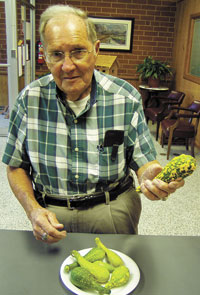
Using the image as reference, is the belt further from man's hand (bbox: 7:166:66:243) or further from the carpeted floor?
the carpeted floor

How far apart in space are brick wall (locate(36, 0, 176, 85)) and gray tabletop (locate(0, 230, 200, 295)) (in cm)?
602

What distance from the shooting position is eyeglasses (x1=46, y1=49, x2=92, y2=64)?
47.0 inches

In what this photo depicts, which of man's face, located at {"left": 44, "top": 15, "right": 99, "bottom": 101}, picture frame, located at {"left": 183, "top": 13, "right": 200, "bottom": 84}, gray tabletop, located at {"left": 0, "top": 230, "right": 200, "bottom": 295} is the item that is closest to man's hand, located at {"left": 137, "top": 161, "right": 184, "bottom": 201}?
gray tabletop, located at {"left": 0, "top": 230, "right": 200, "bottom": 295}

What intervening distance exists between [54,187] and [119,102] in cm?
50

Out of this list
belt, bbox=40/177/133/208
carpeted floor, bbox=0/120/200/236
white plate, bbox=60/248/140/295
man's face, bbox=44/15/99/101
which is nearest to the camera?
white plate, bbox=60/248/140/295

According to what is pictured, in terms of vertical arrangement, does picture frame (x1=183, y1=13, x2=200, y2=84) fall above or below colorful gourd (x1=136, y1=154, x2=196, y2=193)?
above

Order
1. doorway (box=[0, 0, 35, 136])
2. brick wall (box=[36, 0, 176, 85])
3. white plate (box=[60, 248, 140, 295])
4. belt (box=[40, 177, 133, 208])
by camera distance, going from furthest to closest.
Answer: brick wall (box=[36, 0, 176, 85]) → doorway (box=[0, 0, 35, 136]) → belt (box=[40, 177, 133, 208]) → white plate (box=[60, 248, 140, 295])

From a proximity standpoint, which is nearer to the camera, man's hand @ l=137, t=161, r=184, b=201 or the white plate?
the white plate

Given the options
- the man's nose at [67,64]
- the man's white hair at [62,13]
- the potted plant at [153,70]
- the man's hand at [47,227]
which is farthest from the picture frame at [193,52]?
the man's hand at [47,227]

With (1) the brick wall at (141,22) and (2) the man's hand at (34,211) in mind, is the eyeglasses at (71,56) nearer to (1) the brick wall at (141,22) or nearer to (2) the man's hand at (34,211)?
(2) the man's hand at (34,211)

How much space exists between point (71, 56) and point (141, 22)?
587 centimetres

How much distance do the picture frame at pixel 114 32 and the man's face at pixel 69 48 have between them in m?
5.58

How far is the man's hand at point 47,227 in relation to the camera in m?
1.02

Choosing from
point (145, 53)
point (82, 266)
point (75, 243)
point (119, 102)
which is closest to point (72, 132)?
point (119, 102)
